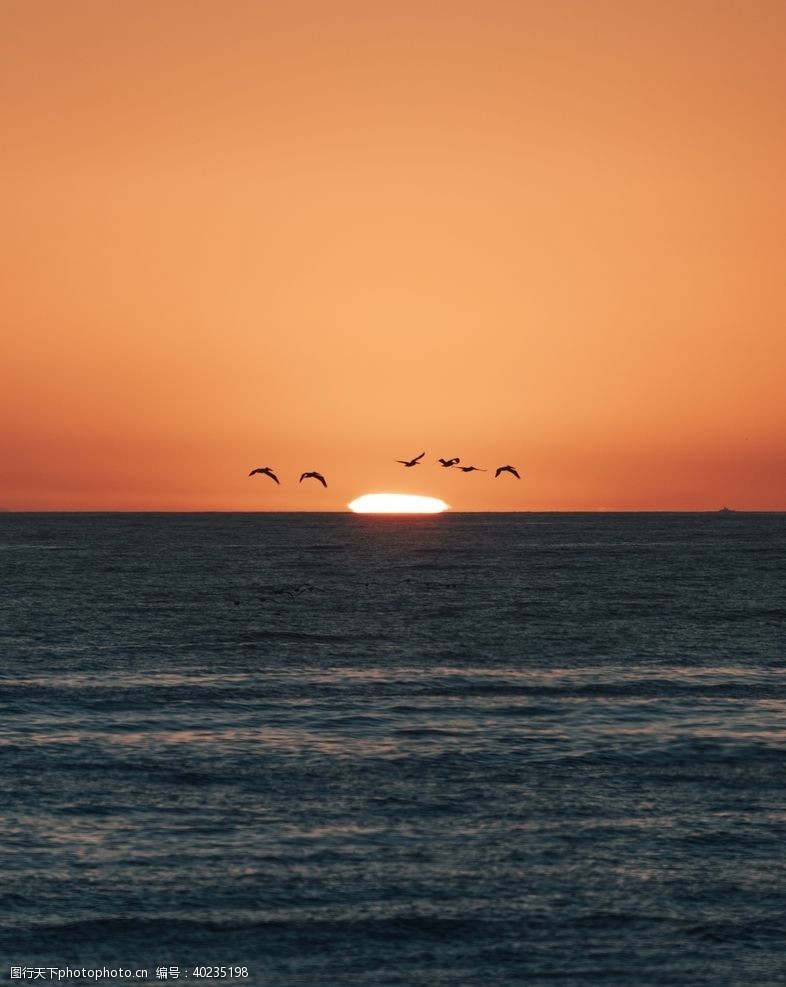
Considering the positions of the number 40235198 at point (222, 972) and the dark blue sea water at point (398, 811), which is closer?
the number 40235198 at point (222, 972)

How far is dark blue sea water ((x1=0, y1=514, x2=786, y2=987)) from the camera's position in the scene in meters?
22.5

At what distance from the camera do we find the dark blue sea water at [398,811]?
22.5 metres

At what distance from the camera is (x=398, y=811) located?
102 feet

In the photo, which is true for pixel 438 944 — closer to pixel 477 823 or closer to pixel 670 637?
pixel 477 823

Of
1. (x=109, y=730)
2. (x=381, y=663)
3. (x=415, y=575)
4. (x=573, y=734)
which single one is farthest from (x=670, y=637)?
(x=415, y=575)

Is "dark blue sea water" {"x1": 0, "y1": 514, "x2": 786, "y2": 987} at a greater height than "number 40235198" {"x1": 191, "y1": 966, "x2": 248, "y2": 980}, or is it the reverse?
"dark blue sea water" {"x1": 0, "y1": 514, "x2": 786, "y2": 987}

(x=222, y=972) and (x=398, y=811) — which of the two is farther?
(x=398, y=811)

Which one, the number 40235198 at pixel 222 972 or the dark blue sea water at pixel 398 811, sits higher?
the dark blue sea water at pixel 398 811

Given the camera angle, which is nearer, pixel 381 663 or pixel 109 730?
pixel 109 730

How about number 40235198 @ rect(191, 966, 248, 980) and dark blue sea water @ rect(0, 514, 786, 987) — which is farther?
dark blue sea water @ rect(0, 514, 786, 987)

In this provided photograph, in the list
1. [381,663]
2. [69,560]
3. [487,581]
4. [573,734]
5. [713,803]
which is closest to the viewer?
[713,803]

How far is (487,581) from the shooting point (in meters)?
137

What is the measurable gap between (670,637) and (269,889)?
176 ft

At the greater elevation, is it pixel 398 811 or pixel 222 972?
pixel 398 811
